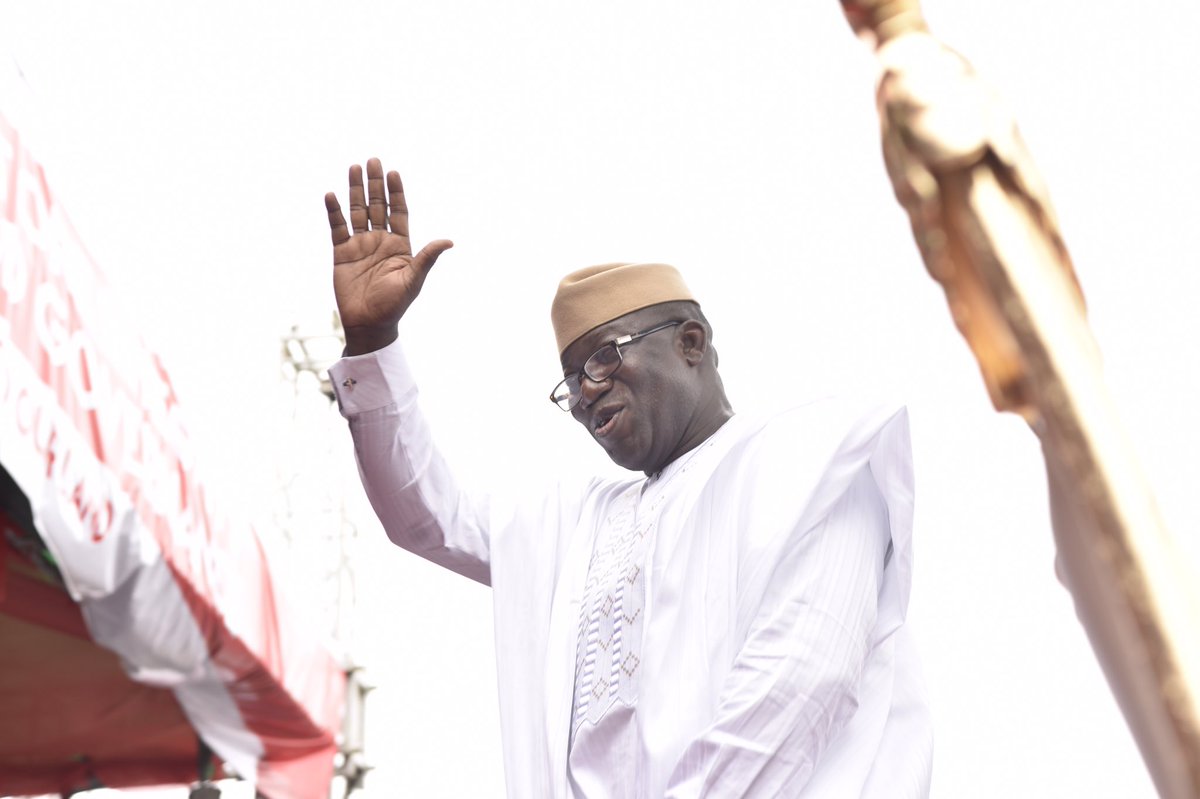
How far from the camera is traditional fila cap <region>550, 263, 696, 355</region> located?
108 inches

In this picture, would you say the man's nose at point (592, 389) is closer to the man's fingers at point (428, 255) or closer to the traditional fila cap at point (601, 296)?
the traditional fila cap at point (601, 296)

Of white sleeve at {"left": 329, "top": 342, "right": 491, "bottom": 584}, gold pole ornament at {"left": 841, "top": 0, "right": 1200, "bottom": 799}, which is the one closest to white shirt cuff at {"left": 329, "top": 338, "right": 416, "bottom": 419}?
white sleeve at {"left": 329, "top": 342, "right": 491, "bottom": 584}

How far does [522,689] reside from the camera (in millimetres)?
2379

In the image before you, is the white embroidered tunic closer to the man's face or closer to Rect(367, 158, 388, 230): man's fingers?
the man's face

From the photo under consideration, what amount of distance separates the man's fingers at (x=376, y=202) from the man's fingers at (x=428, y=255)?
15 centimetres

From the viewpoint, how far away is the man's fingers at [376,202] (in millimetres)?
2439

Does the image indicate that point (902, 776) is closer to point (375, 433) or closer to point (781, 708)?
point (781, 708)

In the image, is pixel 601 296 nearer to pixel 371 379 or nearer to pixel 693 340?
pixel 693 340

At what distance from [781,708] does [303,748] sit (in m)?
4.55

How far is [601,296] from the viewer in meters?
2.76

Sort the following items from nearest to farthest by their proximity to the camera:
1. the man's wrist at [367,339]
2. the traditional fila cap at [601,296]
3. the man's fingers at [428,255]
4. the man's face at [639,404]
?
1. the man's fingers at [428,255]
2. the man's wrist at [367,339]
3. the man's face at [639,404]
4. the traditional fila cap at [601,296]

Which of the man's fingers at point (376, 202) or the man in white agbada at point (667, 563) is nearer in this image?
the man in white agbada at point (667, 563)

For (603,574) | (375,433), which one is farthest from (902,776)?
(375,433)

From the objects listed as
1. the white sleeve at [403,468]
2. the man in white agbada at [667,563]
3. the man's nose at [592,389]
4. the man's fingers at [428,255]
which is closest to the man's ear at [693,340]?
the man in white agbada at [667,563]
